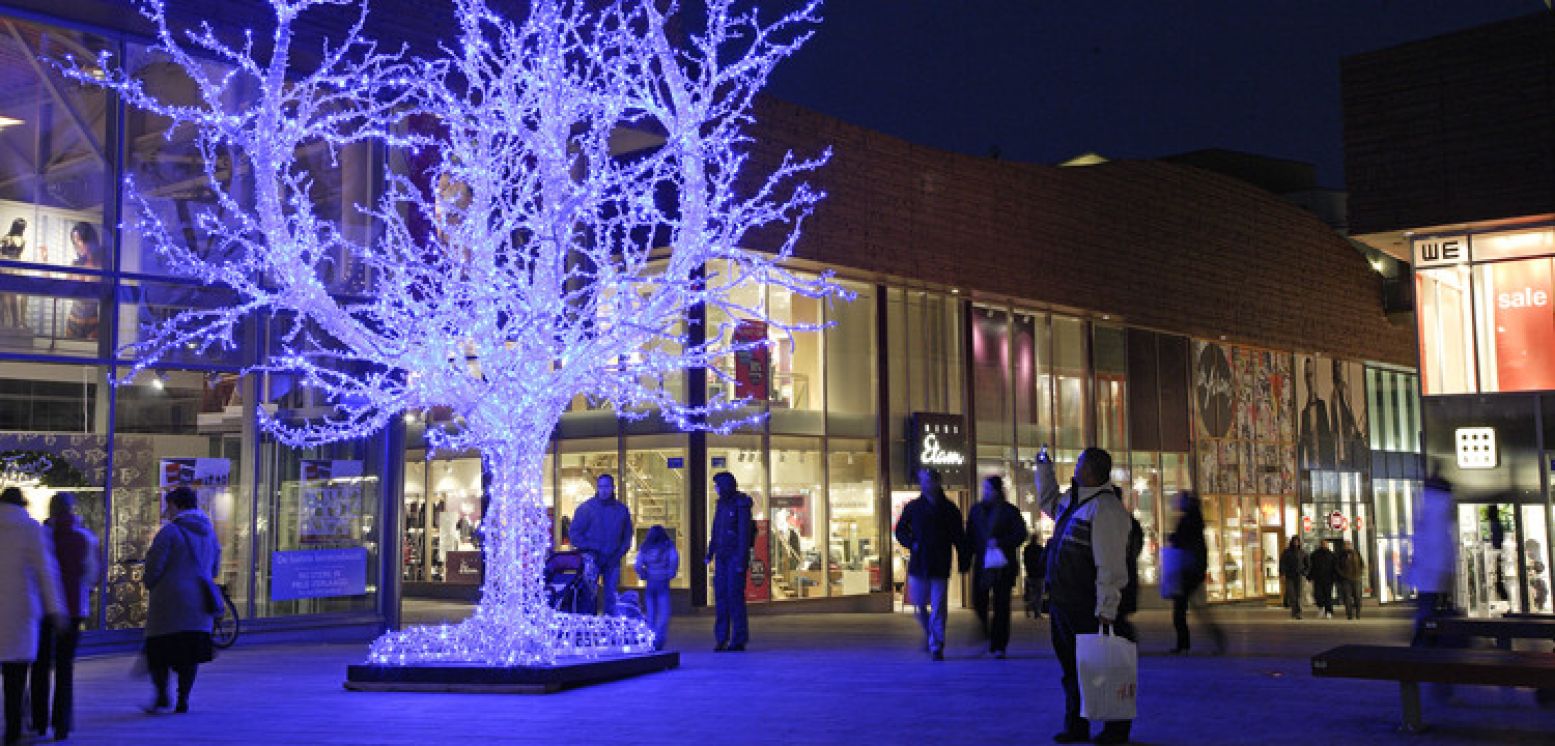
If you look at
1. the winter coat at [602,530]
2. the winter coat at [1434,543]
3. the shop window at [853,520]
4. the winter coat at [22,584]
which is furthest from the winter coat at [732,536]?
the shop window at [853,520]

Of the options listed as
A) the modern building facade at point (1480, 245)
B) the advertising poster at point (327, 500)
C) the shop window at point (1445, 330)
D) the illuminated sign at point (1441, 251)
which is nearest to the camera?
the advertising poster at point (327, 500)

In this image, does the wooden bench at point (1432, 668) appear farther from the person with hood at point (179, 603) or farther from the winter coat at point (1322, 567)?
the winter coat at point (1322, 567)

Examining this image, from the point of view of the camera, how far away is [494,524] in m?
11.5

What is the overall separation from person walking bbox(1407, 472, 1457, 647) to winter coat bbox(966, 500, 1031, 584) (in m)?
3.34

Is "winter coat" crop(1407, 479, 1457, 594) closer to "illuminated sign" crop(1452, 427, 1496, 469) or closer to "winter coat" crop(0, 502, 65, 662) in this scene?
"illuminated sign" crop(1452, 427, 1496, 469)

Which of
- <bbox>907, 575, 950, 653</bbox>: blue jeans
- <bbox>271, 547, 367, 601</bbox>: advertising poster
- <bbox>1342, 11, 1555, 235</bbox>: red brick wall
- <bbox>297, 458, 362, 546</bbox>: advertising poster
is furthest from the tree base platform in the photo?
<bbox>1342, 11, 1555, 235</bbox>: red brick wall

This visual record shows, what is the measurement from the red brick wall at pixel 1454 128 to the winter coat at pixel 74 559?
608 inches

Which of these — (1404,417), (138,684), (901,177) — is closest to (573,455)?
(901,177)

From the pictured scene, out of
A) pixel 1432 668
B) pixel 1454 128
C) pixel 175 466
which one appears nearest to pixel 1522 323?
pixel 1454 128

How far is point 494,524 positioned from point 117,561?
5833 mm

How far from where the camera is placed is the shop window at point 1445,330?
19.1 meters

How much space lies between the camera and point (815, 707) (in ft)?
31.6

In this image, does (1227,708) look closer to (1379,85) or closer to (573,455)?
(1379,85)

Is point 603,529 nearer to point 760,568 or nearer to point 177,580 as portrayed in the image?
point 177,580
